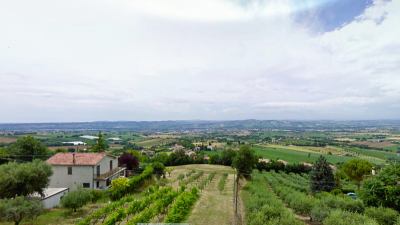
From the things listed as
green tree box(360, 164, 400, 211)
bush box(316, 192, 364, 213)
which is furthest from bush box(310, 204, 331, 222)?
green tree box(360, 164, 400, 211)

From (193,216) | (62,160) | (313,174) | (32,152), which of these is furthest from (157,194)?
(32,152)

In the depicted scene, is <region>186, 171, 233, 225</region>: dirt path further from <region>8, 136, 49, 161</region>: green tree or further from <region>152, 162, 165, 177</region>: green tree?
<region>8, 136, 49, 161</region>: green tree

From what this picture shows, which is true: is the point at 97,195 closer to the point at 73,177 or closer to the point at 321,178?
the point at 73,177

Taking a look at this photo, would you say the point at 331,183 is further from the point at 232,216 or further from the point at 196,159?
the point at 196,159

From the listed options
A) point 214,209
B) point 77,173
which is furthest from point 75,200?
point 77,173

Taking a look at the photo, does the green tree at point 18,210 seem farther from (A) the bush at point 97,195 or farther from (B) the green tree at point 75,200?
(A) the bush at point 97,195

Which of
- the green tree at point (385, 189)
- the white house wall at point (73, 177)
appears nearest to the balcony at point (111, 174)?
the white house wall at point (73, 177)
